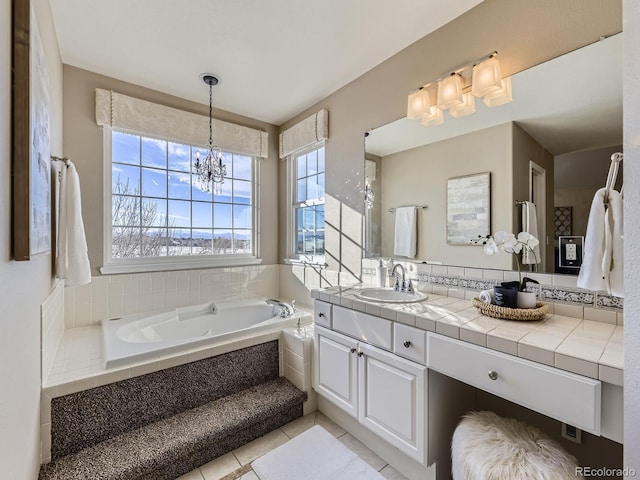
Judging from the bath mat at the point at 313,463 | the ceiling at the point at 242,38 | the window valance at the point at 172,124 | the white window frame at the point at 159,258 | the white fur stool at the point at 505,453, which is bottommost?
the bath mat at the point at 313,463

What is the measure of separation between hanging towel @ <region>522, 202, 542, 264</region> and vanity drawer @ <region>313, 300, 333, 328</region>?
1141 millimetres

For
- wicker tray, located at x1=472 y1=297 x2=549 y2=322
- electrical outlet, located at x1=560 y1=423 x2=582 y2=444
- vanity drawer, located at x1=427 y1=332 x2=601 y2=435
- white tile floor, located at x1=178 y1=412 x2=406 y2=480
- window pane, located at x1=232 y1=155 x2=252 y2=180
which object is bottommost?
white tile floor, located at x1=178 y1=412 x2=406 y2=480

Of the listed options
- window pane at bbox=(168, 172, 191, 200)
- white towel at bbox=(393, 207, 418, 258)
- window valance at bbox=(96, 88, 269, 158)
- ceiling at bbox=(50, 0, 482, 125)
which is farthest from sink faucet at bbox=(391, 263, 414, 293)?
window pane at bbox=(168, 172, 191, 200)

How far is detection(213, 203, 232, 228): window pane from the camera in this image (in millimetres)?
3074

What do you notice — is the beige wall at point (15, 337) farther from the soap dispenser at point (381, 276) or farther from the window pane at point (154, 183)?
the soap dispenser at point (381, 276)

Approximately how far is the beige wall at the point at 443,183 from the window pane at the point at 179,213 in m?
1.91

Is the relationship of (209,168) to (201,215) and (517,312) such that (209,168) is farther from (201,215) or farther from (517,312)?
(517,312)

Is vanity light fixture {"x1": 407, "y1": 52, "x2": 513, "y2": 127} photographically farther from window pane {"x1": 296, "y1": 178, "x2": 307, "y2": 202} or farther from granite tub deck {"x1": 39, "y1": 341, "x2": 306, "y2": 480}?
granite tub deck {"x1": 39, "y1": 341, "x2": 306, "y2": 480}

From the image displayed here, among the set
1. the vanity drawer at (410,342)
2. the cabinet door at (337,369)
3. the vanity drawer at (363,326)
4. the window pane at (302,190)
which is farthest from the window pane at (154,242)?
the vanity drawer at (410,342)

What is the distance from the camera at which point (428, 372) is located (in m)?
1.38

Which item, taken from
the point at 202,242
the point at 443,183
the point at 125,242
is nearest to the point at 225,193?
the point at 202,242

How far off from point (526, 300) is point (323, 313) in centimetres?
113

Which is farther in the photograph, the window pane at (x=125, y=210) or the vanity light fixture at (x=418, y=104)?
the window pane at (x=125, y=210)

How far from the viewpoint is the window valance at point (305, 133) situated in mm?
2693
